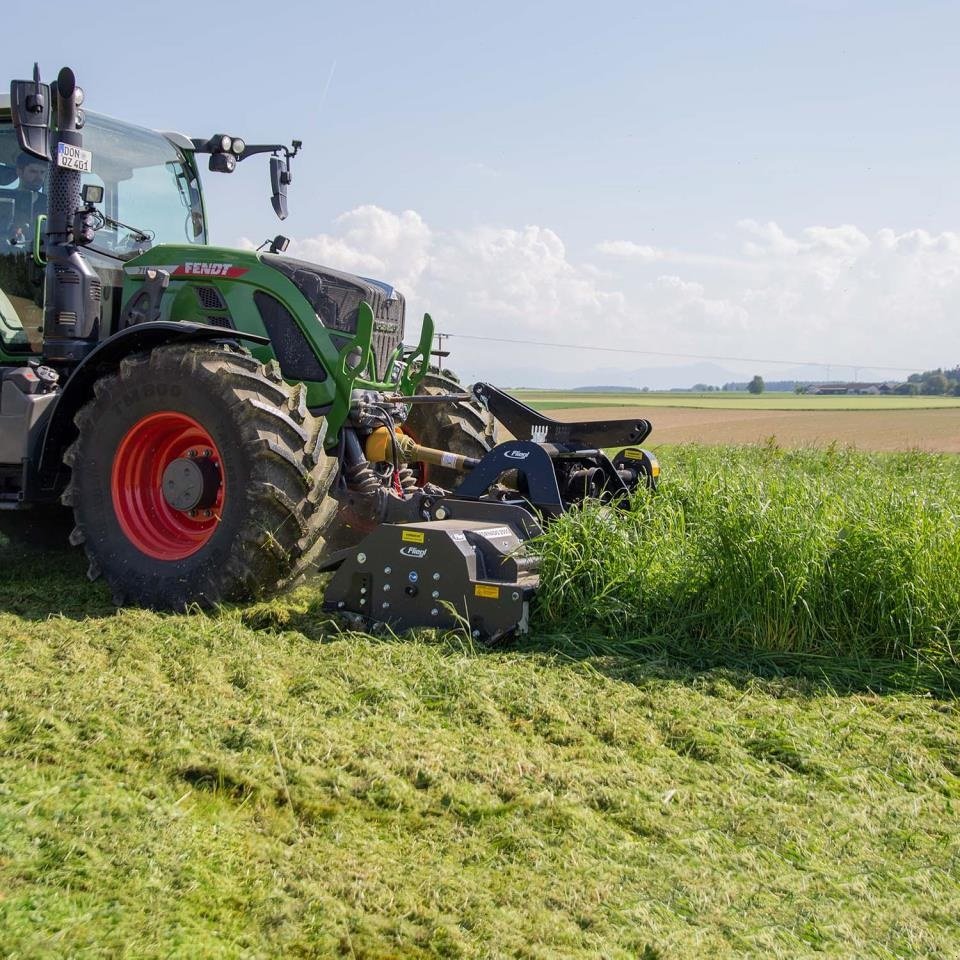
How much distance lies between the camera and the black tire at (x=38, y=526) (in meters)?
6.25

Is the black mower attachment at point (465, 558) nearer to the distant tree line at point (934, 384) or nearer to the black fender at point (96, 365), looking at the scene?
the black fender at point (96, 365)

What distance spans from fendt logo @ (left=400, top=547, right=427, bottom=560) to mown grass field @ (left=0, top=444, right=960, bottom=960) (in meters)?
0.39

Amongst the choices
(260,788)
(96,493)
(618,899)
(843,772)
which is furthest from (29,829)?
(96,493)

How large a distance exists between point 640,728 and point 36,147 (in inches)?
157

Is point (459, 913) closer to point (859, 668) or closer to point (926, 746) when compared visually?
point (926, 746)

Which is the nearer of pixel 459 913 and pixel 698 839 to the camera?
pixel 459 913

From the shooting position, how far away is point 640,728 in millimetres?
3734

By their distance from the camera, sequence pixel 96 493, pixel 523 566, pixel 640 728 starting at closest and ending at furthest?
pixel 640 728, pixel 523 566, pixel 96 493

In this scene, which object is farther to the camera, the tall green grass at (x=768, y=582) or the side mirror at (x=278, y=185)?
the side mirror at (x=278, y=185)

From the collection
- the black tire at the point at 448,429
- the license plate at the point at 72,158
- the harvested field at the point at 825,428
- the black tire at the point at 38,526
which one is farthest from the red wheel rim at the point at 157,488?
the harvested field at the point at 825,428

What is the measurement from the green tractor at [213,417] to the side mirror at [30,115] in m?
0.01

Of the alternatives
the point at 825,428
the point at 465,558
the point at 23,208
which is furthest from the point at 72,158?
the point at 825,428

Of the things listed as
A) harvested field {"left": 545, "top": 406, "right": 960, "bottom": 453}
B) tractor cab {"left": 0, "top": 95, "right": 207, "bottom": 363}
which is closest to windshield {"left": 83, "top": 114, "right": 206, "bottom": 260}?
tractor cab {"left": 0, "top": 95, "right": 207, "bottom": 363}

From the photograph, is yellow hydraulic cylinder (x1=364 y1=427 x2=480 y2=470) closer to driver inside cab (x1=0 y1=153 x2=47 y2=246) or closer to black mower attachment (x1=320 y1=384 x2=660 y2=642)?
black mower attachment (x1=320 y1=384 x2=660 y2=642)
